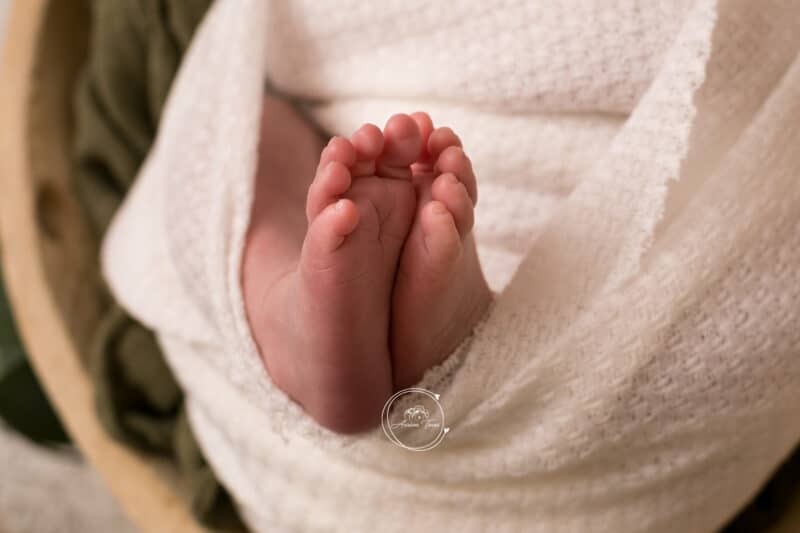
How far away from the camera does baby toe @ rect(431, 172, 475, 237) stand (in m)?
0.32

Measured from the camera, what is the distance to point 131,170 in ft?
2.28

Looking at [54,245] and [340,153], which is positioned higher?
[340,153]

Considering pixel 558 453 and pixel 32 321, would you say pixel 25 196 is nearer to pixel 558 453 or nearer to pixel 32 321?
pixel 32 321

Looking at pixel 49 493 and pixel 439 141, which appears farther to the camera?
pixel 49 493

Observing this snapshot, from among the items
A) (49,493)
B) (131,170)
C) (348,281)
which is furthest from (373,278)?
(49,493)

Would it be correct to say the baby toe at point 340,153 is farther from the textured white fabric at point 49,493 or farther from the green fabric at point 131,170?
the textured white fabric at point 49,493

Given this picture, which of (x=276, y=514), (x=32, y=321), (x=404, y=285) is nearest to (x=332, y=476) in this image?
(x=276, y=514)

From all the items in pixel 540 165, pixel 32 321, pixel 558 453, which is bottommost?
pixel 32 321

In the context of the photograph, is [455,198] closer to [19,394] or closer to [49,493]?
[19,394]

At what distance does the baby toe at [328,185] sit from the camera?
0.31 metres

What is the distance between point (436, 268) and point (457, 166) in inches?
1.8

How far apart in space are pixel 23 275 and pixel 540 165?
476 millimetres

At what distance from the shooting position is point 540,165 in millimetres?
457

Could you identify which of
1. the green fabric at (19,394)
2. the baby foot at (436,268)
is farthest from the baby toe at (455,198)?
the green fabric at (19,394)
